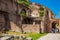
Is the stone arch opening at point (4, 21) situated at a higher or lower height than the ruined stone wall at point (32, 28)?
higher

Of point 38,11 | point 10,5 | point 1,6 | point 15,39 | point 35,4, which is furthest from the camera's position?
point 35,4

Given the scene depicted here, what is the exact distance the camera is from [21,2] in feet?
163

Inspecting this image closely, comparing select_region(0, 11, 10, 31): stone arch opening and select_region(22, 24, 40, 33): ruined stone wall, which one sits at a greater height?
select_region(0, 11, 10, 31): stone arch opening

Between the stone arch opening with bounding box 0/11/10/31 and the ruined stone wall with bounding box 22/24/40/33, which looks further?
the ruined stone wall with bounding box 22/24/40/33

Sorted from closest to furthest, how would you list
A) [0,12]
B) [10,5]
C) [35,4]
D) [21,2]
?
1. [0,12]
2. [10,5]
3. [21,2]
4. [35,4]

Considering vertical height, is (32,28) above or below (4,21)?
below

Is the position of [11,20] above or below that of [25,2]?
below

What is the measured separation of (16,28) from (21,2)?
19.2 metres

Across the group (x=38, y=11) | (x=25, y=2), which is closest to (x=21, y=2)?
(x=25, y=2)

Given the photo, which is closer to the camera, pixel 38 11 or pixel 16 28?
pixel 16 28

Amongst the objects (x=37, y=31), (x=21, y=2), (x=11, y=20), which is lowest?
(x=37, y=31)

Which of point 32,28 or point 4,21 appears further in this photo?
point 32,28

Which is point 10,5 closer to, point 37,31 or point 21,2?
point 37,31

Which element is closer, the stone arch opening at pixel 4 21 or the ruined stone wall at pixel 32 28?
the stone arch opening at pixel 4 21
